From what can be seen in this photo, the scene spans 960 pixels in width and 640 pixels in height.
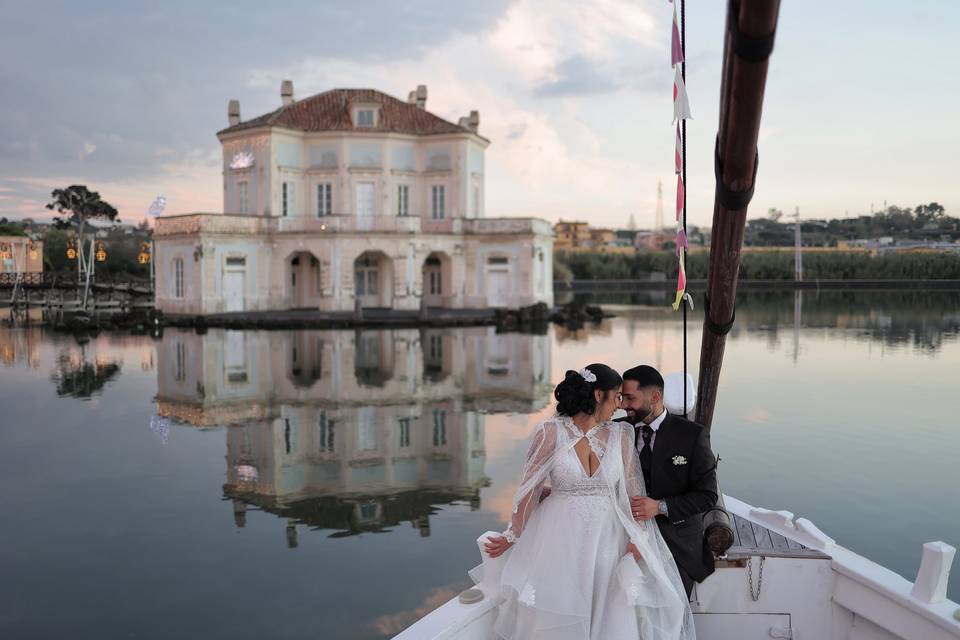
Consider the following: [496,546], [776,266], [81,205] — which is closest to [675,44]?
[496,546]

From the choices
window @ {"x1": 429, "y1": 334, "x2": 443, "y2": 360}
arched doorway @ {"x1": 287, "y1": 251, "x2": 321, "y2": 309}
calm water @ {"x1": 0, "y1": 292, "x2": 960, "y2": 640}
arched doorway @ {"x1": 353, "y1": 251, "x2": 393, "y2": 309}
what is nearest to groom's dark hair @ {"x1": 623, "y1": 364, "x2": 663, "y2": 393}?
calm water @ {"x1": 0, "y1": 292, "x2": 960, "y2": 640}

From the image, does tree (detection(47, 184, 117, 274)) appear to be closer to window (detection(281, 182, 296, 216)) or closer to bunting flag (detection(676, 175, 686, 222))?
window (detection(281, 182, 296, 216))

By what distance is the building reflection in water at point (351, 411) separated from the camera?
9172mm

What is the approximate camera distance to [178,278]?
35.6 metres

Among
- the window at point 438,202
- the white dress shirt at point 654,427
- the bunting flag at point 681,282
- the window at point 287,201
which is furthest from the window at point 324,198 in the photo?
the white dress shirt at point 654,427

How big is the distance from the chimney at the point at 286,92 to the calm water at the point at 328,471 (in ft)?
70.7

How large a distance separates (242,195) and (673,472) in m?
36.1

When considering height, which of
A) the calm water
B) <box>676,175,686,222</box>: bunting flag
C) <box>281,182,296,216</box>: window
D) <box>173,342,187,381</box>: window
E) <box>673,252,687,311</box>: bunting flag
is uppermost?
<box>281,182,296,216</box>: window

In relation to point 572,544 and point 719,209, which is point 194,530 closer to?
point 572,544

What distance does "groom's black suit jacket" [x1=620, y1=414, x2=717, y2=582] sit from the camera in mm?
3932

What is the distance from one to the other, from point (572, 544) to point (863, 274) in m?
83.8

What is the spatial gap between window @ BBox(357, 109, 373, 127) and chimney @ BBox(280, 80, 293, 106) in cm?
502

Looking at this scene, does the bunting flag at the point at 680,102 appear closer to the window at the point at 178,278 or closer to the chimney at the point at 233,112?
the window at the point at 178,278

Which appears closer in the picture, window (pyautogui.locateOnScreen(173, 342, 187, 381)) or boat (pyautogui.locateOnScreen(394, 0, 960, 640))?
boat (pyautogui.locateOnScreen(394, 0, 960, 640))
